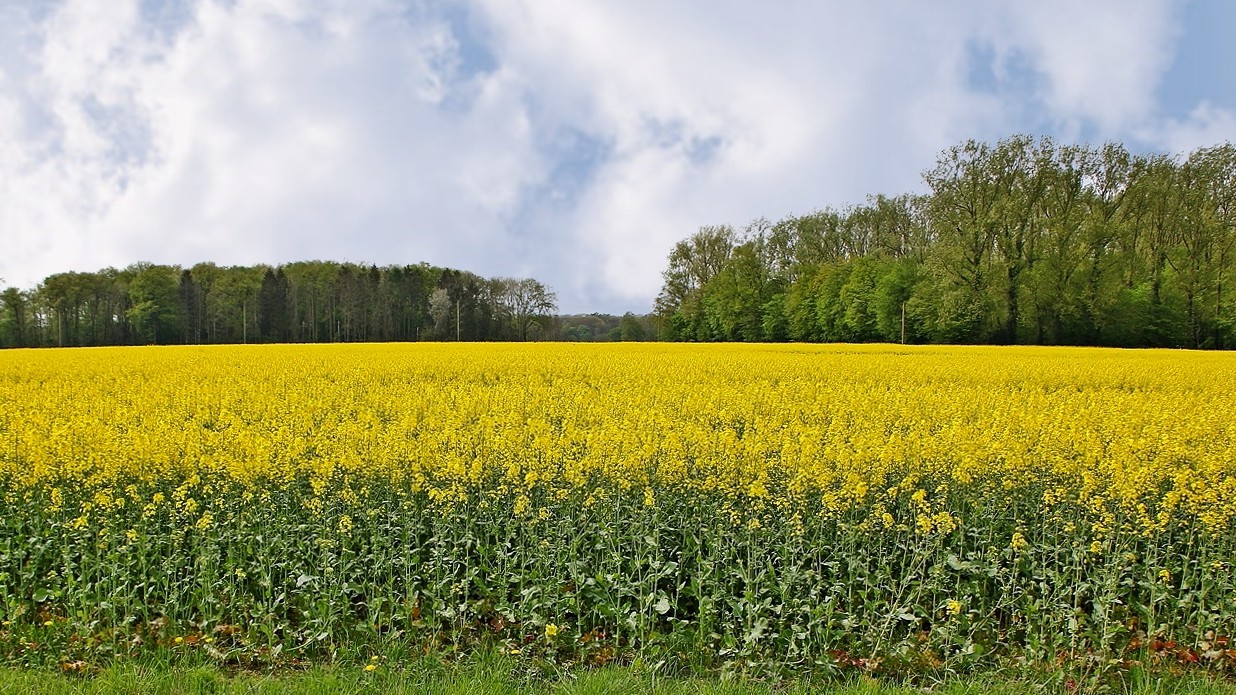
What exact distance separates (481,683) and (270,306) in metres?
69.9

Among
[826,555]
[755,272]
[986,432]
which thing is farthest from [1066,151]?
[826,555]

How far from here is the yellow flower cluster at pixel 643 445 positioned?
5847 millimetres

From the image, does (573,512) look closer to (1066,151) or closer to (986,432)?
(986,432)

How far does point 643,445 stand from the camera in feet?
23.0

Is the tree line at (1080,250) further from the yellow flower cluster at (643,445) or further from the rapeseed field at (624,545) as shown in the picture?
the rapeseed field at (624,545)

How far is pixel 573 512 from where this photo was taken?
18.3 ft

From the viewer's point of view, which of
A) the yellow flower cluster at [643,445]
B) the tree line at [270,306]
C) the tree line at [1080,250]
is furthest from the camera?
the tree line at [270,306]

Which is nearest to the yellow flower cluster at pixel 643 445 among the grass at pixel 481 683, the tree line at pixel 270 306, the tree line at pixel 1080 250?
the grass at pixel 481 683

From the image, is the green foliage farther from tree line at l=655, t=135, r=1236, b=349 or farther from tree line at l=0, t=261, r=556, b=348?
tree line at l=0, t=261, r=556, b=348

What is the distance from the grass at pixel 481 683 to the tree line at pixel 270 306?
6162cm

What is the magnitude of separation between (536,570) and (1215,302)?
4735 cm

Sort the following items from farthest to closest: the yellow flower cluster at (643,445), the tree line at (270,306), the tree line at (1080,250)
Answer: the tree line at (270,306) < the tree line at (1080,250) < the yellow flower cluster at (643,445)

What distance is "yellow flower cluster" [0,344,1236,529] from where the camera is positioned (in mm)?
5847

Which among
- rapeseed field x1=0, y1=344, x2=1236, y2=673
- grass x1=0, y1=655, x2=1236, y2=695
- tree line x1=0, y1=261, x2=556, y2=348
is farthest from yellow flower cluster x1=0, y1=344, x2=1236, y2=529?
tree line x1=0, y1=261, x2=556, y2=348
